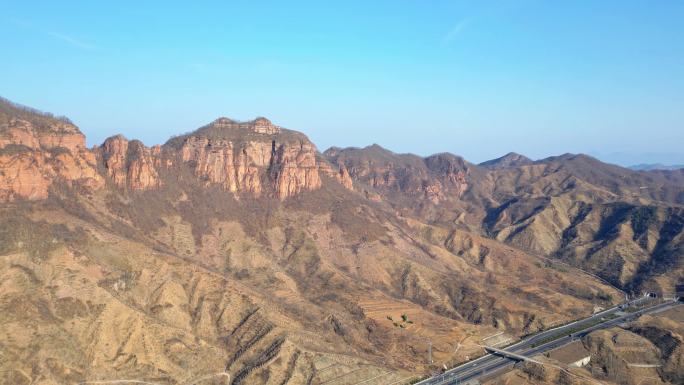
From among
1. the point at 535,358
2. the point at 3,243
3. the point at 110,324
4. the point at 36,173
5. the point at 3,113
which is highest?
the point at 3,113

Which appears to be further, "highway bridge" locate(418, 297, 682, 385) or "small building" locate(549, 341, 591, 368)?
"small building" locate(549, 341, 591, 368)

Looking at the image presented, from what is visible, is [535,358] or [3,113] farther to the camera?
[3,113]

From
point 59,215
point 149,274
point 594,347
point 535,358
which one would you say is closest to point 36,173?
point 59,215

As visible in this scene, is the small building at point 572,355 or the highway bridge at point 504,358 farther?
the small building at point 572,355

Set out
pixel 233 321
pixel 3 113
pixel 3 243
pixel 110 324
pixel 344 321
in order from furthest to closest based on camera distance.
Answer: pixel 3 113 < pixel 344 321 < pixel 233 321 < pixel 3 243 < pixel 110 324

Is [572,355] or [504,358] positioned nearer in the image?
[504,358]

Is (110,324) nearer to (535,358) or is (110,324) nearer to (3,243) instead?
(3,243)

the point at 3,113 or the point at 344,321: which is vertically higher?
the point at 3,113

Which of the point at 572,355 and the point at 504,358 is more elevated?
the point at 572,355
